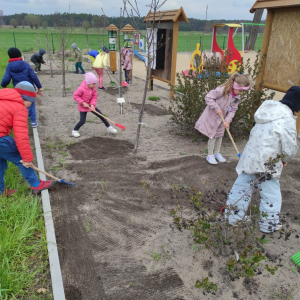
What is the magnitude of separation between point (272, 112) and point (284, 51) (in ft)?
9.04

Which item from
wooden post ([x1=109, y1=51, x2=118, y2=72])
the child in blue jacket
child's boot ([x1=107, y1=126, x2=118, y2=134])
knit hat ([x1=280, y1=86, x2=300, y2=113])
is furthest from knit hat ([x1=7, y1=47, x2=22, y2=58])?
wooden post ([x1=109, y1=51, x2=118, y2=72])

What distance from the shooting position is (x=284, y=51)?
4.81 m

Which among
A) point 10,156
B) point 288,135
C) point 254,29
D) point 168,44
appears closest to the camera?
point 288,135

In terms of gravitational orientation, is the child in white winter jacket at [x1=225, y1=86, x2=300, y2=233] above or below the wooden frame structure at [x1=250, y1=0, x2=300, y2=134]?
below

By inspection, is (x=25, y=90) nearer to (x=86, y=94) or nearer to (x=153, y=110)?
(x=86, y=94)

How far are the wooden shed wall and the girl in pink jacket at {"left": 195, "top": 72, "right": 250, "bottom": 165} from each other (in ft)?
3.73

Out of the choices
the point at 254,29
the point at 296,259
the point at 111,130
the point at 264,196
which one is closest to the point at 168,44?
the point at 111,130

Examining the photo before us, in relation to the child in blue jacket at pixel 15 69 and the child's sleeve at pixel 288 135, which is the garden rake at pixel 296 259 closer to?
the child's sleeve at pixel 288 135

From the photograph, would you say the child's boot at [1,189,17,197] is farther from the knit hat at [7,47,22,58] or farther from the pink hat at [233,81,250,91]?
the pink hat at [233,81,250,91]

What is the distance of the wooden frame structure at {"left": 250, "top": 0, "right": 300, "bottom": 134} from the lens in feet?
15.0

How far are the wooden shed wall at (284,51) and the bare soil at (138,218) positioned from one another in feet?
4.40

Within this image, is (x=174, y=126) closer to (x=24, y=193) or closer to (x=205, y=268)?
(x=24, y=193)

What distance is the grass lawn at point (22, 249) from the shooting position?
7.54 ft

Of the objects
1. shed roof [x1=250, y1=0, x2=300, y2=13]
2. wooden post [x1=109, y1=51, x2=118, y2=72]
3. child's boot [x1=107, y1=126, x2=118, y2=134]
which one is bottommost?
child's boot [x1=107, y1=126, x2=118, y2=134]
